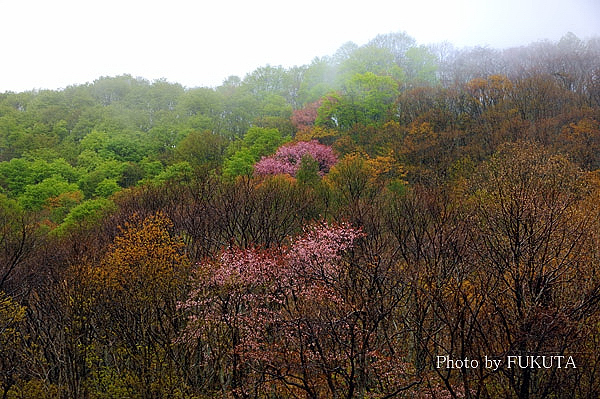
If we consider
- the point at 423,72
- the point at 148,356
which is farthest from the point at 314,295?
the point at 423,72

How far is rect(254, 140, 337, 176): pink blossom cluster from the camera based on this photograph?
138 feet

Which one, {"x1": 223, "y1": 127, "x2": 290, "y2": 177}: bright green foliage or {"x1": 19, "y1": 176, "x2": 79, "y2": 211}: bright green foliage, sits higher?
{"x1": 223, "y1": 127, "x2": 290, "y2": 177}: bright green foliage

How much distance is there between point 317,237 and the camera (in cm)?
2097

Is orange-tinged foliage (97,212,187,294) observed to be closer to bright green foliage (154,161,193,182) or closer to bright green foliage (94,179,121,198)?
bright green foliage (154,161,193,182)

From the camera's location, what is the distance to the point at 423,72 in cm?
6538

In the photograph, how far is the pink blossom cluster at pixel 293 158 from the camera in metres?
42.1

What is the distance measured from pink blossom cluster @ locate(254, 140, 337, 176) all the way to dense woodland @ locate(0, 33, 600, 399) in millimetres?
210

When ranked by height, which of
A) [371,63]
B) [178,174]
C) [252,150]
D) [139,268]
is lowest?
[139,268]

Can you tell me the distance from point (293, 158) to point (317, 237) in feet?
77.3

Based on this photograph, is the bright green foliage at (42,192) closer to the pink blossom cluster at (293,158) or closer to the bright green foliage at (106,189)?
the bright green foliage at (106,189)

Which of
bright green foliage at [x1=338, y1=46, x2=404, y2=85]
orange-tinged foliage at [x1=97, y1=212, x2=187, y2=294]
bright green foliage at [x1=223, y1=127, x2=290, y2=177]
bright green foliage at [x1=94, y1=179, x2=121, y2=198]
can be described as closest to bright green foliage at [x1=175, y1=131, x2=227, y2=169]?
bright green foliage at [x1=223, y1=127, x2=290, y2=177]

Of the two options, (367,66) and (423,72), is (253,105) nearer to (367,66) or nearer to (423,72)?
(367,66)

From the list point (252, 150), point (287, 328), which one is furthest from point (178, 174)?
point (287, 328)

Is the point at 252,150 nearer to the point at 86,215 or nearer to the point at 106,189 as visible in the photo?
the point at 106,189
